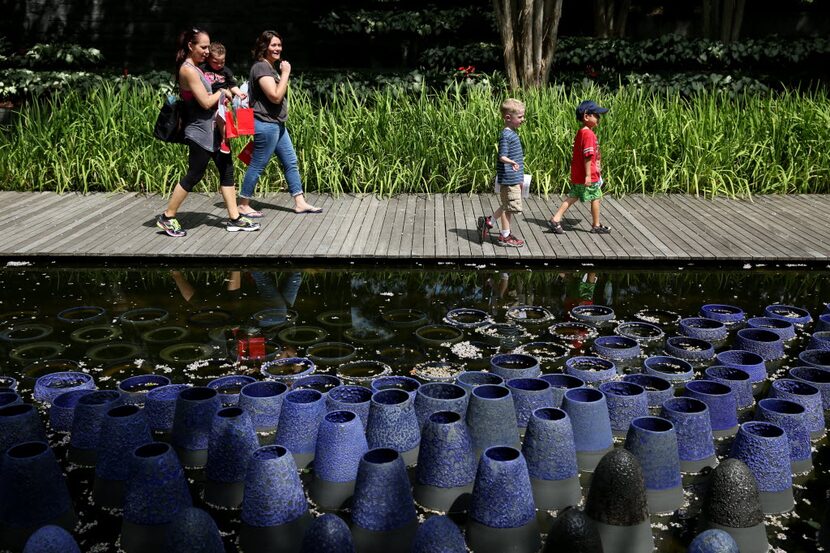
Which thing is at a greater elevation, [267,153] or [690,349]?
[267,153]

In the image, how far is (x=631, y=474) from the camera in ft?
10.2

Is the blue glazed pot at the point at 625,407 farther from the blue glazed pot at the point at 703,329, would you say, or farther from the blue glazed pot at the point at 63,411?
the blue glazed pot at the point at 63,411

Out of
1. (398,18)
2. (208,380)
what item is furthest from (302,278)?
(398,18)

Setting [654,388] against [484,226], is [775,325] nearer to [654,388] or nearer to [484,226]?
[654,388]

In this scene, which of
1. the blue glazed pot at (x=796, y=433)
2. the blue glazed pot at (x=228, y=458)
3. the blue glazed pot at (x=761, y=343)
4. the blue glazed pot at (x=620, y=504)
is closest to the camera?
the blue glazed pot at (x=620, y=504)

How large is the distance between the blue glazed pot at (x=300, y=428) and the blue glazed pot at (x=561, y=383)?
1.14 m

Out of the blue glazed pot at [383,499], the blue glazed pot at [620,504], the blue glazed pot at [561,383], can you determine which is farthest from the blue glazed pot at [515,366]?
the blue glazed pot at [383,499]

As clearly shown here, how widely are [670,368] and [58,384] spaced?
3.43 metres

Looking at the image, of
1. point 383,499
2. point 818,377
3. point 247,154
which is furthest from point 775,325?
point 247,154

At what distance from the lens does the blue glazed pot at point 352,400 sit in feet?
12.7

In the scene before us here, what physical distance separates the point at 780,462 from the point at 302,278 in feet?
14.1

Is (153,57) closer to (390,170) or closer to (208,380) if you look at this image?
(390,170)

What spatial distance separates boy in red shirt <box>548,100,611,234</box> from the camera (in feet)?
25.5

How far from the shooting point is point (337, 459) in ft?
11.5
